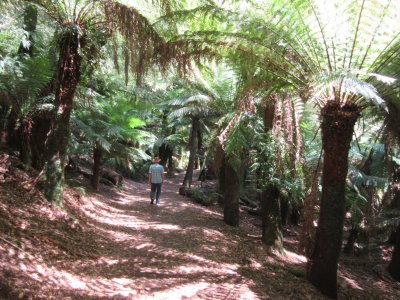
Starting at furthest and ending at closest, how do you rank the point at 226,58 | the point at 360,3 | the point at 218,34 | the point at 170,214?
the point at 170,214, the point at 226,58, the point at 218,34, the point at 360,3

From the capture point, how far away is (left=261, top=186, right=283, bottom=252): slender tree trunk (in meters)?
6.99

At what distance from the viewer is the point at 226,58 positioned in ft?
19.0

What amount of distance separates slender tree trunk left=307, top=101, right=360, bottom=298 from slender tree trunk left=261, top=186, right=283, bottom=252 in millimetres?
1908

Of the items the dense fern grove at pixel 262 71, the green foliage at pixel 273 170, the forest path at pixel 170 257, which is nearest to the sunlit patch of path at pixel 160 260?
the forest path at pixel 170 257

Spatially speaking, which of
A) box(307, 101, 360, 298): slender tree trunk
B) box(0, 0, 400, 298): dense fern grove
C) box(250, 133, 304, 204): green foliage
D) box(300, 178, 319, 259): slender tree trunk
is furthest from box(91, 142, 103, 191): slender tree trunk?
box(307, 101, 360, 298): slender tree trunk

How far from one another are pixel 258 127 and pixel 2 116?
489cm

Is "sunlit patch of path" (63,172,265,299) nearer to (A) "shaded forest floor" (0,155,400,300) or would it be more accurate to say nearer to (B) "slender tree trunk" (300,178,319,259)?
(A) "shaded forest floor" (0,155,400,300)

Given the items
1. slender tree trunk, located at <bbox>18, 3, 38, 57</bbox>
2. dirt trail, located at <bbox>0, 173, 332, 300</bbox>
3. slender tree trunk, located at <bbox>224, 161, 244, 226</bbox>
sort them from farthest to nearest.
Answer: slender tree trunk, located at <bbox>224, 161, 244, 226</bbox> < slender tree trunk, located at <bbox>18, 3, 38, 57</bbox> < dirt trail, located at <bbox>0, 173, 332, 300</bbox>

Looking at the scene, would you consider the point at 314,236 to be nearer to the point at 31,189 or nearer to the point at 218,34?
the point at 218,34

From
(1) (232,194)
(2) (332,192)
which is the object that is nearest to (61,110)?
(2) (332,192)

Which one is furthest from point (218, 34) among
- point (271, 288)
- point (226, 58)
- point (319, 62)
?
point (271, 288)

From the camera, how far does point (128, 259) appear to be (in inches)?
195

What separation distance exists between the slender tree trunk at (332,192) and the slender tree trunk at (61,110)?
381cm

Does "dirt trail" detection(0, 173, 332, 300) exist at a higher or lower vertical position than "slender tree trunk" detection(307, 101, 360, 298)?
lower
